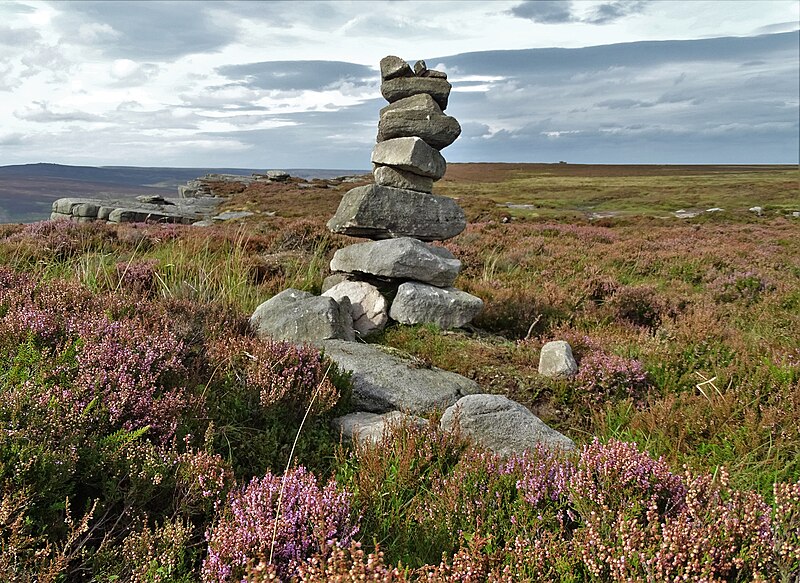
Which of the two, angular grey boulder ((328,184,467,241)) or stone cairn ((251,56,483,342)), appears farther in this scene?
angular grey boulder ((328,184,467,241))

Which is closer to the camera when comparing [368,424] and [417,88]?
[368,424]

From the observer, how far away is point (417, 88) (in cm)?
1008

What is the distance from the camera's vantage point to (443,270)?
9.39m

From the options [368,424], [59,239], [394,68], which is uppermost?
[394,68]

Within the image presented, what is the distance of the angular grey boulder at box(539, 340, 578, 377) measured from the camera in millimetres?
7035

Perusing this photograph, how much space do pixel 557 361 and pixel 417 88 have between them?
5701 millimetres

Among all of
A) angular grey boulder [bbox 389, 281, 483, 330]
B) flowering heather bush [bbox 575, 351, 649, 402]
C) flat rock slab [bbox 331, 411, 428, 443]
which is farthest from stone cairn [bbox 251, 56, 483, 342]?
flat rock slab [bbox 331, 411, 428, 443]

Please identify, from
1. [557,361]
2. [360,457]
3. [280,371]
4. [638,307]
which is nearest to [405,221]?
[557,361]

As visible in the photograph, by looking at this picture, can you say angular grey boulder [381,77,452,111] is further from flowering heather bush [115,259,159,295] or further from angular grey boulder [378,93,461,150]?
flowering heather bush [115,259,159,295]

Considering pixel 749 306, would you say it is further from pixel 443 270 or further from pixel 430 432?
pixel 430 432

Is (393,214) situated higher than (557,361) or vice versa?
(393,214)

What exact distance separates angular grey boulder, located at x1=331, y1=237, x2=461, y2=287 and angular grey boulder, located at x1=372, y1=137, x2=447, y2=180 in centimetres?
137

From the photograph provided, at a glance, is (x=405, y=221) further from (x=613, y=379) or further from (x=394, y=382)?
(x=613, y=379)

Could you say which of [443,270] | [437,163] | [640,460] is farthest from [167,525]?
[437,163]
